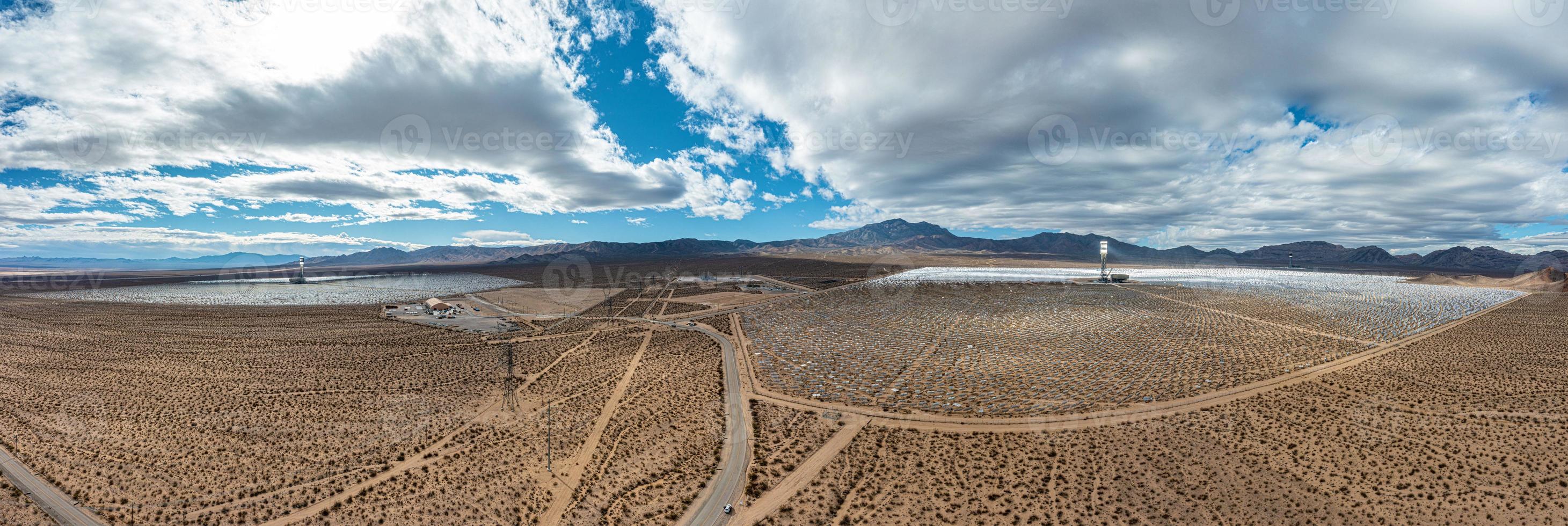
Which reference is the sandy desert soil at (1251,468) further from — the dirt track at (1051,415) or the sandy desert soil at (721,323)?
the sandy desert soil at (721,323)

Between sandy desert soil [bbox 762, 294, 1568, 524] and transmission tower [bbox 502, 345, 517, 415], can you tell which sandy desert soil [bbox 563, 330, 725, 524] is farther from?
transmission tower [bbox 502, 345, 517, 415]

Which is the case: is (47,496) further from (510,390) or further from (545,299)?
(545,299)

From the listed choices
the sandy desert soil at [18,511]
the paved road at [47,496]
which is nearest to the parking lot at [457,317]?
the paved road at [47,496]

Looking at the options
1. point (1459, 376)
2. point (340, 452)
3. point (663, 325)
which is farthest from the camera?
point (663, 325)

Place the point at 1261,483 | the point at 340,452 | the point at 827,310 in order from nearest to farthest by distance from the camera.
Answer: the point at 1261,483
the point at 340,452
the point at 827,310

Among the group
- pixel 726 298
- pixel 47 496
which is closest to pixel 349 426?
pixel 47 496

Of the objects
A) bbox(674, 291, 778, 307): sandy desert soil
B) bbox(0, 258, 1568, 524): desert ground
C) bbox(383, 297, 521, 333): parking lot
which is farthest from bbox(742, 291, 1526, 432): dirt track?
bbox(674, 291, 778, 307): sandy desert soil

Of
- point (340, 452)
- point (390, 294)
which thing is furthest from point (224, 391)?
point (390, 294)

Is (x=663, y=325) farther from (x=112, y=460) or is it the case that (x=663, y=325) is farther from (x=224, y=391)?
(x=112, y=460)
